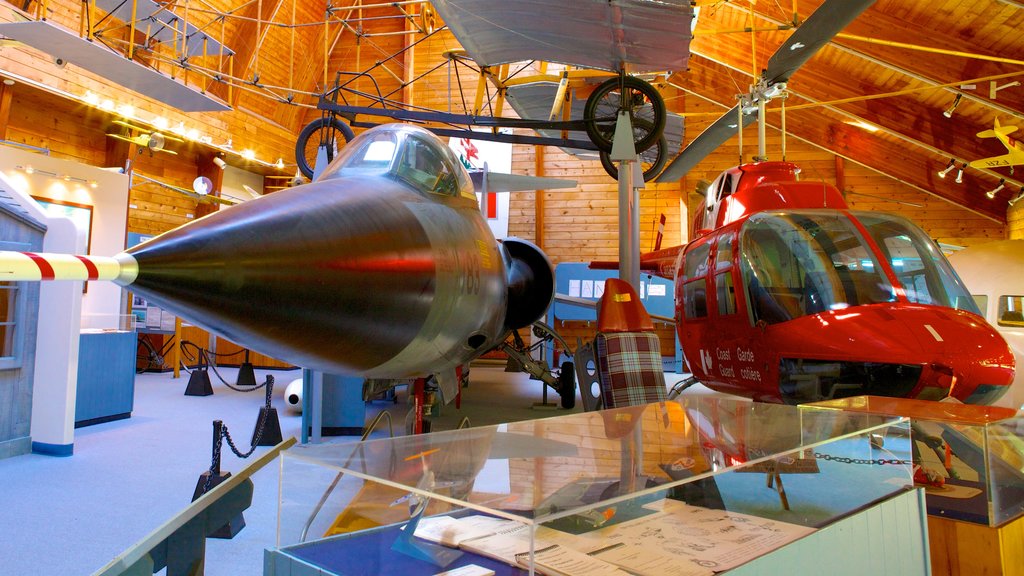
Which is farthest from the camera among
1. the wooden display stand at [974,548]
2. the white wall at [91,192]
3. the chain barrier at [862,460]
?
the white wall at [91,192]

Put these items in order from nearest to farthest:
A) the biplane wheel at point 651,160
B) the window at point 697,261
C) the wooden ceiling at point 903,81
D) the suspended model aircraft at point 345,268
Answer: the suspended model aircraft at point 345,268, the window at point 697,261, the biplane wheel at point 651,160, the wooden ceiling at point 903,81

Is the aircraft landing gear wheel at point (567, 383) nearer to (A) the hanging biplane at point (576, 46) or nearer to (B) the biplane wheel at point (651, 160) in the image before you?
(B) the biplane wheel at point (651, 160)

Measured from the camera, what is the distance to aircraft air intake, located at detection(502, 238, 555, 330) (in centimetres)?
446

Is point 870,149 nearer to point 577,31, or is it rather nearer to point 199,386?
point 577,31

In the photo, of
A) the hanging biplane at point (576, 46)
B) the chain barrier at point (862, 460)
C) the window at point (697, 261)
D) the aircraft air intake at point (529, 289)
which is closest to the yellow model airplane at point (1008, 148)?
the hanging biplane at point (576, 46)

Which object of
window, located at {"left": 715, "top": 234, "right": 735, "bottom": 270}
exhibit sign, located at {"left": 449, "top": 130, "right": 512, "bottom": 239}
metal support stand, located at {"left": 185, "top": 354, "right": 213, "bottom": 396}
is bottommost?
metal support stand, located at {"left": 185, "top": 354, "right": 213, "bottom": 396}

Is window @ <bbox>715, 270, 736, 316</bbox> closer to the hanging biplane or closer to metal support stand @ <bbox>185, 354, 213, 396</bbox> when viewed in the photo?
the hanging biplane

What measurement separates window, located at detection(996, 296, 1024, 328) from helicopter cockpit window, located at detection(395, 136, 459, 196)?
20.8 ft

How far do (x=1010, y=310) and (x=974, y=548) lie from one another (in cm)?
600

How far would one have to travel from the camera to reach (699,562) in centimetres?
123

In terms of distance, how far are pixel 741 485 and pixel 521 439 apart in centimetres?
62

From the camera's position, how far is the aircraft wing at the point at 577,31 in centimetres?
439

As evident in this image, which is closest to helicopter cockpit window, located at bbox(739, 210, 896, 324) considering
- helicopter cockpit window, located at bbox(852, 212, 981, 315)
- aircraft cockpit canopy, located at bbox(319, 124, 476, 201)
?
helicopter cockpit window, located at bbox(852, 212, 981, 315)

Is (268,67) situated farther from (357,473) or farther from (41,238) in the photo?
(357,473)
